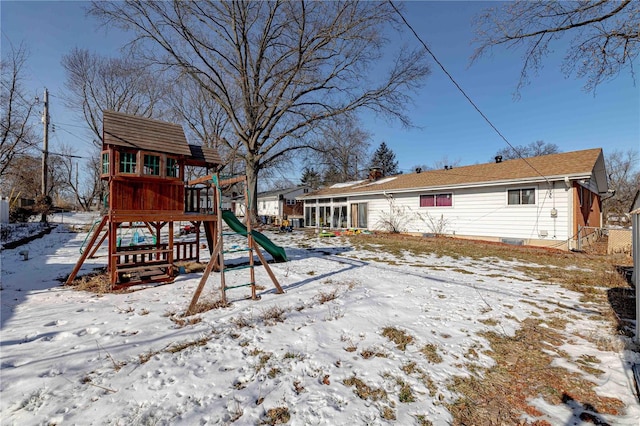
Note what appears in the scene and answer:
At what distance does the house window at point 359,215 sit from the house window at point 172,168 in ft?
48.2

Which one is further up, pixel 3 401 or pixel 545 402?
pixel 3 401

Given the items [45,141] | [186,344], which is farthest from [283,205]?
[186,344]

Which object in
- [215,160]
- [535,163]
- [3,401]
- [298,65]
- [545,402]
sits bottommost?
[545,402]

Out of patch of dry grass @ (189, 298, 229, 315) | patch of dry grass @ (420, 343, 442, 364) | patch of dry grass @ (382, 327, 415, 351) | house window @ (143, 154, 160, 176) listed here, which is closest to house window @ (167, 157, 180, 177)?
house window @ (143, 154, 160, 176)

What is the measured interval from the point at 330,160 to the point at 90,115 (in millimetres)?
23535

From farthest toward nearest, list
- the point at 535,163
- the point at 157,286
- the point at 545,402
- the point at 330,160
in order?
the point at 330,160 < the point at 535,163 < the point at 157,286 < the point at 545,402

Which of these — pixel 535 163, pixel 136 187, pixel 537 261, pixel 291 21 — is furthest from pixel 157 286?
pixel 535 163

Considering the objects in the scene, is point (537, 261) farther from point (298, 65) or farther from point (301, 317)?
point (298, 65)

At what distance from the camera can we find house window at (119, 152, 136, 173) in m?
6.32

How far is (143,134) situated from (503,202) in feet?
49.3

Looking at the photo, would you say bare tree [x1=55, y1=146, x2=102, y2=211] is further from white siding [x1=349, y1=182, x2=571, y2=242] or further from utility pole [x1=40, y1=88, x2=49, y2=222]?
white siding [x1=349, y1=182, x2=571, y2=242]

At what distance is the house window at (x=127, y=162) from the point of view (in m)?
6.32

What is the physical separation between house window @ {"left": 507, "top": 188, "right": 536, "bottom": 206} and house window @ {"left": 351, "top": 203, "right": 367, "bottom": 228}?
8957 millimetres

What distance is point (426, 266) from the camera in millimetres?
8859
